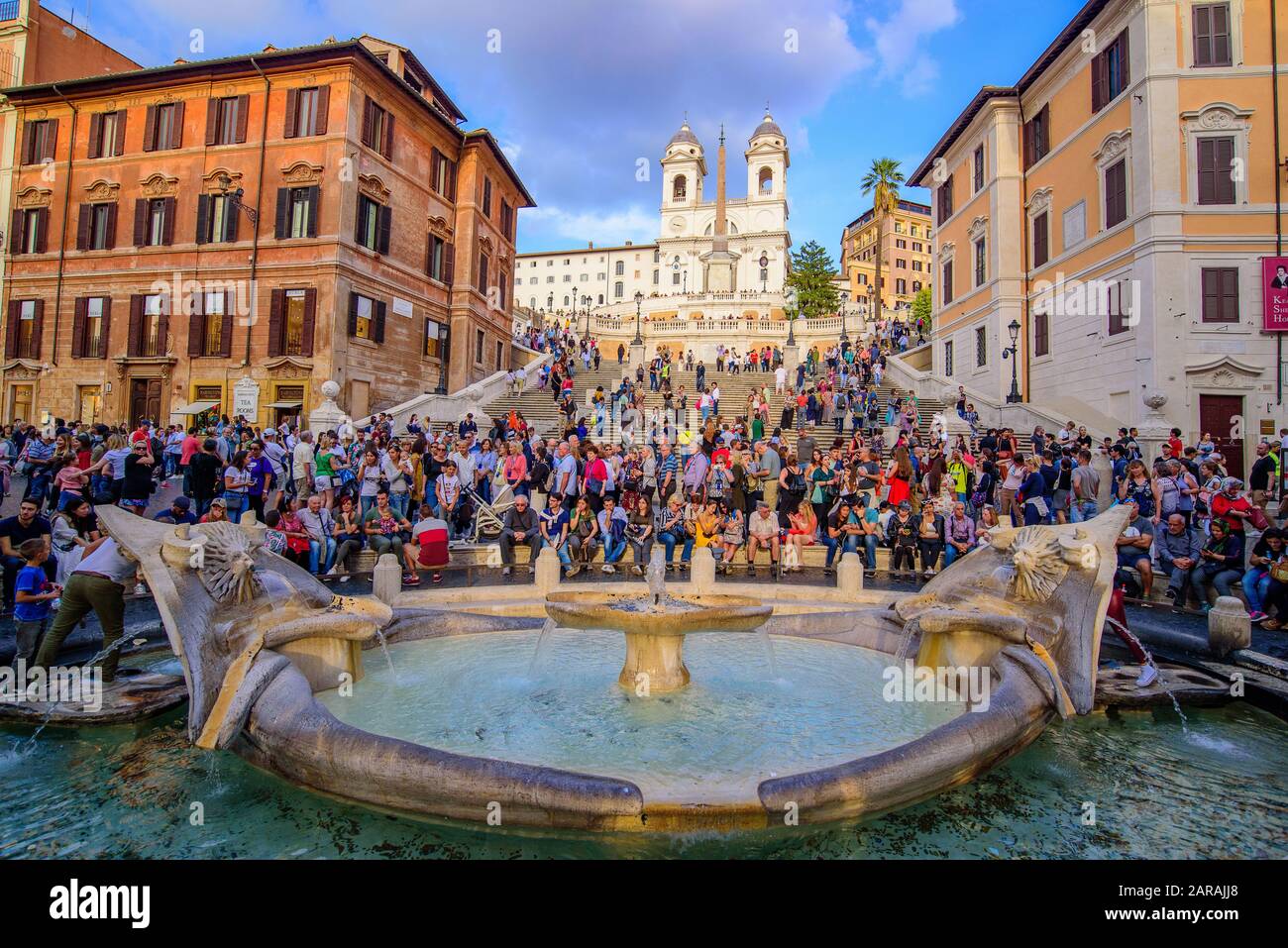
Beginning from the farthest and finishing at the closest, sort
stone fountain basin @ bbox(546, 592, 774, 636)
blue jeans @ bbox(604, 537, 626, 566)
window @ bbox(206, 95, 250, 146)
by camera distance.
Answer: window @ bbox(206, 95, 250, 146) < blue jeans @ bbox(604, 537, 626, 566) < stone fountain basin @ bbox(546, 592, 774, 636)

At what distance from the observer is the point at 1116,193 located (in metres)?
22.3

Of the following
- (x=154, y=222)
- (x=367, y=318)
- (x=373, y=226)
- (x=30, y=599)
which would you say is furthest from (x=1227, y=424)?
(x=154, y=222)

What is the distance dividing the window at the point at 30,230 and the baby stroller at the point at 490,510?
28915mm

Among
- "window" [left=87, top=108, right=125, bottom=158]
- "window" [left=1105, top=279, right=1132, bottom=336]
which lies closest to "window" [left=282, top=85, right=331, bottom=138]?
"window" [left=87, top=108, right=125, bottom=158]

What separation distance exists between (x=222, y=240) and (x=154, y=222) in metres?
3.61

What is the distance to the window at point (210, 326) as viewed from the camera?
2711cm

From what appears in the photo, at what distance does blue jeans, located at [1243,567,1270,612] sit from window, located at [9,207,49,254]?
133ft

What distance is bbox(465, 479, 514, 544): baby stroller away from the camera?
44.4 feet

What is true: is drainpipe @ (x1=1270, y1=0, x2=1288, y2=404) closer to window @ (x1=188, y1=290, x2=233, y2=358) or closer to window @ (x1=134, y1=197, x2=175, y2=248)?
window @ (x1=188, y1=290, x2=233, y2=358)

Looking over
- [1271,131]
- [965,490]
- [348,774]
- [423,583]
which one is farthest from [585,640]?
[1271,131]

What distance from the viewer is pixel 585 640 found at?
846 centimetres
